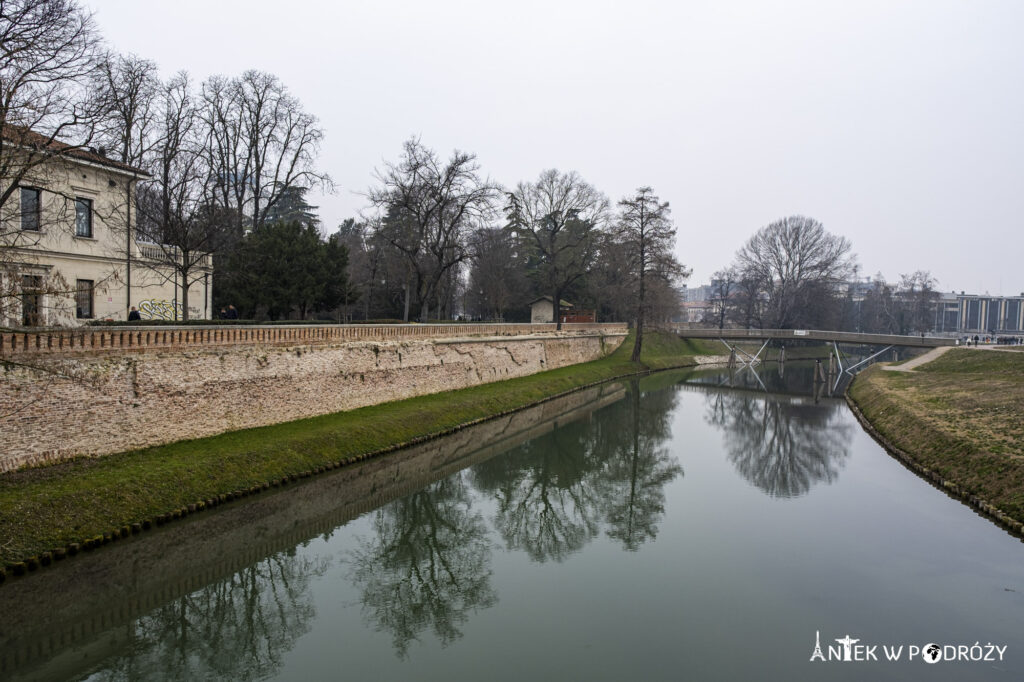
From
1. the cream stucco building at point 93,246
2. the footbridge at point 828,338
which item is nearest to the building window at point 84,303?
the cream stucco building at point 93,246

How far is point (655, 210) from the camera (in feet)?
117

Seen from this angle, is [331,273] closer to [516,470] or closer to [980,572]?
[516,470]

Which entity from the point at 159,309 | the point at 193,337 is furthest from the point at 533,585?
the point at 159,309

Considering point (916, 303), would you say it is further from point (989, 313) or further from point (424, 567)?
Result: point (424, 567)

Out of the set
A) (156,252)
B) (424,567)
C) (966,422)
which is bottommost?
(424,567)

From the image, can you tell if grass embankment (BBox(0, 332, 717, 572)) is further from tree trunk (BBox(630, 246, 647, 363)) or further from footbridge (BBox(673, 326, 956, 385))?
footbridge (BBox(673, 326, 956, 385))

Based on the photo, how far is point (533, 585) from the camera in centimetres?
933

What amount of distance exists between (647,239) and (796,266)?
952 inches

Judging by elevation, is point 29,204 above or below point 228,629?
above

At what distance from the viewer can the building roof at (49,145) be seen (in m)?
9.43

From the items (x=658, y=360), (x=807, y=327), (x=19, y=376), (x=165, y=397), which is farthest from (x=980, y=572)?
(x=807, y=327)

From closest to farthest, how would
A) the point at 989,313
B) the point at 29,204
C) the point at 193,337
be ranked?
the point at 193,337 → the point at 29,204 → the point at 989,313

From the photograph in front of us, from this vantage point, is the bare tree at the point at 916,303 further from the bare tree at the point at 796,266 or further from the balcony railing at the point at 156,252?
the balcony railing at the point at 156,252

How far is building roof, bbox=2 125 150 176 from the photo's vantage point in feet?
30.9
